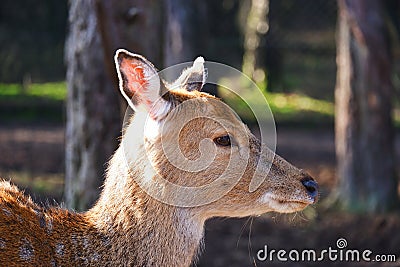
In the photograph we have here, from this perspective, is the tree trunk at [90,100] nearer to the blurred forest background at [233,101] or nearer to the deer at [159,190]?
the blurred forest background at [233,101]

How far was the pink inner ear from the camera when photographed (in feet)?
12.1

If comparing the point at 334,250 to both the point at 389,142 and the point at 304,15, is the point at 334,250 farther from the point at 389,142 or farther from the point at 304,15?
the point at 304,15

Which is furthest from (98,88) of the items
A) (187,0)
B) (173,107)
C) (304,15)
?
(304,15)

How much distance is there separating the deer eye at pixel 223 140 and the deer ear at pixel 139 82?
1.09 ft

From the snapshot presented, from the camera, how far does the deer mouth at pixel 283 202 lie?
400 cm

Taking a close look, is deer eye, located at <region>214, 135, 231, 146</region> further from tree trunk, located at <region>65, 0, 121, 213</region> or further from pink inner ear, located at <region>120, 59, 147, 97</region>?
tree trunk, located at <region>65, 0, 121, 213</region>

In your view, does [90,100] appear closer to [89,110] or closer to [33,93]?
[89,110]

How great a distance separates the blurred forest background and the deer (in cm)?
78

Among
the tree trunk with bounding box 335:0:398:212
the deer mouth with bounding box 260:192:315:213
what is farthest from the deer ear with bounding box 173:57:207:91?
the tree trunk with bounding box 335:0:398:212

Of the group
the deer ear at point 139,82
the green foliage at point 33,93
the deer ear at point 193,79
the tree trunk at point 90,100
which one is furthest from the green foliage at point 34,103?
the deer ear at point 139,82

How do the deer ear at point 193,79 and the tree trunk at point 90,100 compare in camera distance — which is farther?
the tree trunk at point 90,100

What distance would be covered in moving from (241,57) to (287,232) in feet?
24.3

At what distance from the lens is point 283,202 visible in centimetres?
401

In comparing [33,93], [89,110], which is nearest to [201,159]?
[89,110]
